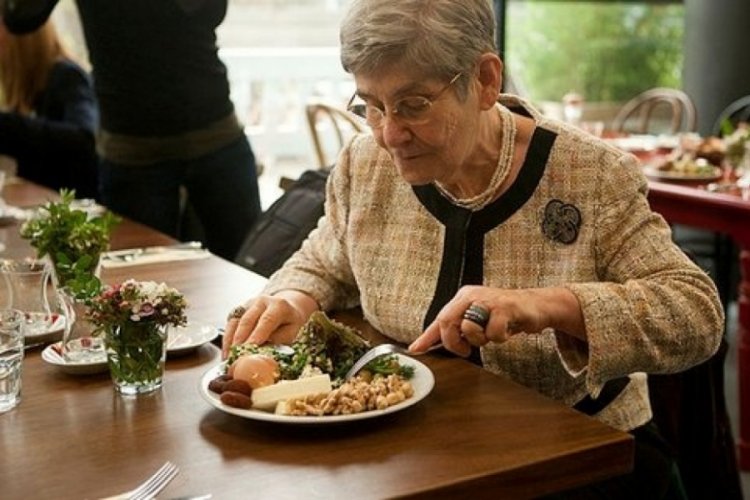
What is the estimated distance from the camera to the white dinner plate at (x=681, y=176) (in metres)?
3.78

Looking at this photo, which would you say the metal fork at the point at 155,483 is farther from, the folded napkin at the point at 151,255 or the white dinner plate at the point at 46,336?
the folded napkin at the point at 151,255

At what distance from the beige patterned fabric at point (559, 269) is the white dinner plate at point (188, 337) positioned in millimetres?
152

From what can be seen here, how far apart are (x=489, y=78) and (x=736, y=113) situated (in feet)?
13.5

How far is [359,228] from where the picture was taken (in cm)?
190

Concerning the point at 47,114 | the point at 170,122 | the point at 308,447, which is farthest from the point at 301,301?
the point at 47,114

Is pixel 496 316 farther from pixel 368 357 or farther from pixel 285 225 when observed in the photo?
pixel 285 225

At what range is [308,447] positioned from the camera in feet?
4.44

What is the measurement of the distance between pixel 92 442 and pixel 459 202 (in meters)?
0.68

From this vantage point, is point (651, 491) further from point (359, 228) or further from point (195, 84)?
point (195, 84)

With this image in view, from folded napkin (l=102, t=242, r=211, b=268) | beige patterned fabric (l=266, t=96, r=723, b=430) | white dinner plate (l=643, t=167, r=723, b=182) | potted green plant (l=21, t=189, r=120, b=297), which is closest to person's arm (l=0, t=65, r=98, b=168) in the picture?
folded napkin (l=102, t=242, r=211, b=268)

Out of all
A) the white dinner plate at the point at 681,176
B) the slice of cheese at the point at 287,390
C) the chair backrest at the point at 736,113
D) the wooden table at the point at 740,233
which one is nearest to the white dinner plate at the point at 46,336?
the slice of cheese at the point at 287,390

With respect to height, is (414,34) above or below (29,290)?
above

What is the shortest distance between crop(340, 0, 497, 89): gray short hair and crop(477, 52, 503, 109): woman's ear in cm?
4

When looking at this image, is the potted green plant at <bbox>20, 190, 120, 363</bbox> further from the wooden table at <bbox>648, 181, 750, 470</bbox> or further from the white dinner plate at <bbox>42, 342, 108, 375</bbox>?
the wooden table at <bbox>648, 181, 750, 470</bbox>
